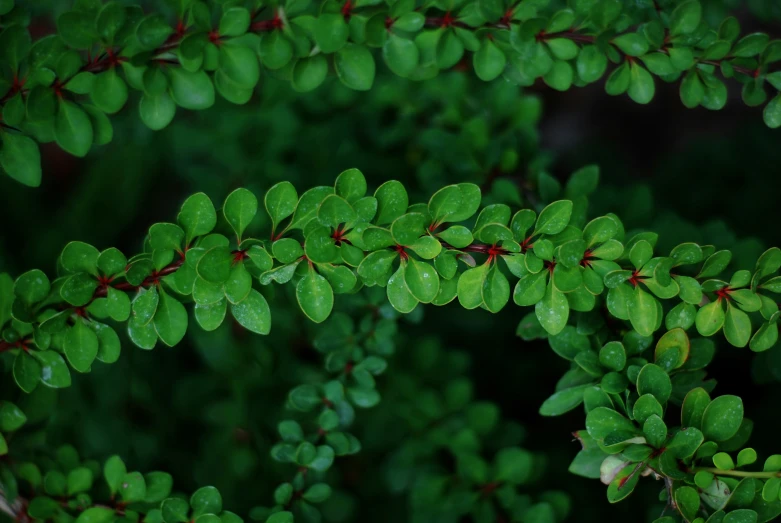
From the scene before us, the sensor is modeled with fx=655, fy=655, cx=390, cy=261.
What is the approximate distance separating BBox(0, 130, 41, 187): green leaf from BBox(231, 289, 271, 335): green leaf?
1.05 ft

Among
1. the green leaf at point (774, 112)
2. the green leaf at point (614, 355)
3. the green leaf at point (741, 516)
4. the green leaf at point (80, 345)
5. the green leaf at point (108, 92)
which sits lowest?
the green leaf at point (741, 516)

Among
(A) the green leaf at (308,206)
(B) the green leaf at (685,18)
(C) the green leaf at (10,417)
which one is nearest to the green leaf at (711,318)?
(B) the green leaf at (685,18)

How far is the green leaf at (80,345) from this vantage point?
83 cm

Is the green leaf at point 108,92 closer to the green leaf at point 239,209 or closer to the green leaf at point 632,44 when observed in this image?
the green leaf at point 239,209

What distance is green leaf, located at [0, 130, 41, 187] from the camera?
2.82 ft

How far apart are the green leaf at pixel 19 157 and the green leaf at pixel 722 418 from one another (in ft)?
3.00

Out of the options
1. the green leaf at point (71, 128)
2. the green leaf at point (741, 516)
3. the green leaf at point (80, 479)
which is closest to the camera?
the green leaf at point (741, 516)

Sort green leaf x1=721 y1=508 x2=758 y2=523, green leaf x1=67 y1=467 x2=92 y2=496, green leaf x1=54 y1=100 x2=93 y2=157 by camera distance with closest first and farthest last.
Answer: green leaf x1=721 y1=508 x2=758 y2=523 → green leaf x1=54 y1=100 x2=93 y2=157 → green leaf x1=67 y1=467 x2=92 y2=496

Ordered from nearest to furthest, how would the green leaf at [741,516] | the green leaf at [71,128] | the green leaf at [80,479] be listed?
the green leaf at [741,516]
the green leaf at [71,128]
the green leaf at [80,479]

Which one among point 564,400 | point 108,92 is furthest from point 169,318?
point 564,400

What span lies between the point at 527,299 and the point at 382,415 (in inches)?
29.9

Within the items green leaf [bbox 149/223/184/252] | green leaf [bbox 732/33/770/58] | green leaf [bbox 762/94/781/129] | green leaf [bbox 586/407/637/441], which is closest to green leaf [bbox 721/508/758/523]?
green leaf [bbox 586/407/637/441]

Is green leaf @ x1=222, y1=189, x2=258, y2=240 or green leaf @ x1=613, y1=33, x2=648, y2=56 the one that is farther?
green leaf @ x1=613, y1=33, x2=648, y2=56

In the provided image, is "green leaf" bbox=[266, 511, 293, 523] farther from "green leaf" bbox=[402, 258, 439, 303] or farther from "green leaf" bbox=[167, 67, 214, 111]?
"green leaf" bbox=[167, 67, 214, 111]
